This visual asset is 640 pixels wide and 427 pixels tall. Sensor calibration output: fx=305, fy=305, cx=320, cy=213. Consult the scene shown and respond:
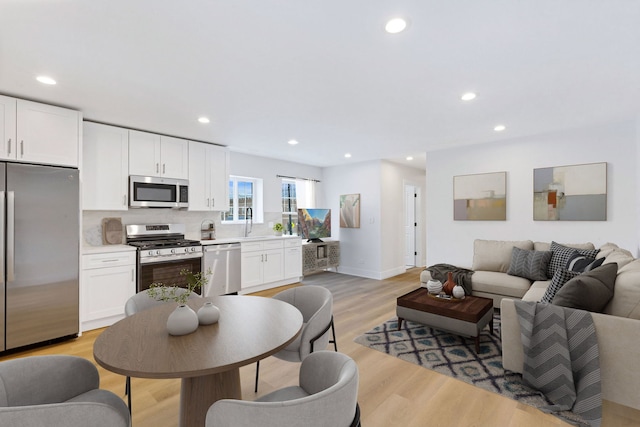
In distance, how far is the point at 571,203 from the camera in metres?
4.11

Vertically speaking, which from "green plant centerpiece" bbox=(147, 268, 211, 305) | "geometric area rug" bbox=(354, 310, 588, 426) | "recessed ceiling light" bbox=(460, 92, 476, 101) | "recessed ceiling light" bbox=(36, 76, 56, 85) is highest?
"recessed ceiling light" bbox=(36, 76, 56, 85)

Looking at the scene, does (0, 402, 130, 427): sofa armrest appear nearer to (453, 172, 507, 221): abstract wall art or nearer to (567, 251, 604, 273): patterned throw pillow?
(567, 251, 604, 273): patterned throw pillow

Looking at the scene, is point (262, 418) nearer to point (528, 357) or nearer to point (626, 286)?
point (528, 357)

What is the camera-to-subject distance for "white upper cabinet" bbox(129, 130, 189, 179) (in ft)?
13.2

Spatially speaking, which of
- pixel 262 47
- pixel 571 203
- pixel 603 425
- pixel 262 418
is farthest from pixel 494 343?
pixel 262 47

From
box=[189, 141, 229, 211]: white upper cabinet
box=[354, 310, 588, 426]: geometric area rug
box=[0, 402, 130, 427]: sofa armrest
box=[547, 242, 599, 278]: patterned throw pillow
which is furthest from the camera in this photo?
box=[189, 141, 229, 211]: white upper cabinet

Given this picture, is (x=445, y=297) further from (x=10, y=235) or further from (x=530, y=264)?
(x=10, y=235)

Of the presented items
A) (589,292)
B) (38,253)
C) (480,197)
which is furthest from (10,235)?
(480,197)

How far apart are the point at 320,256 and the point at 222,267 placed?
2382 mm

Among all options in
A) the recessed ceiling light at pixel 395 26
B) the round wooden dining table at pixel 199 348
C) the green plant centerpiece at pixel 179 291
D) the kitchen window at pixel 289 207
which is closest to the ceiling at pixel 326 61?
the recessed ceiling light at pixel 395 26

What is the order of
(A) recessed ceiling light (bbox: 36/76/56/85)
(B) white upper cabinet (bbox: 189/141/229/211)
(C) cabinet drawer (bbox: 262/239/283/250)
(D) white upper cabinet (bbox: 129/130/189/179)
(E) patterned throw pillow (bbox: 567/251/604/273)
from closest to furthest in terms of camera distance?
(A) recessed ceiling light (bbox: 36/76/56/85) → (E) patterned throw pillow (bbox: 567/251/604/273) → (D) white upper cabinet (bbox: 129/130/189/179) → (B) white upper cabinet (bbox: 189/141/229/211) → (C) cabinet drawer (bbox: 262/239/283/250)

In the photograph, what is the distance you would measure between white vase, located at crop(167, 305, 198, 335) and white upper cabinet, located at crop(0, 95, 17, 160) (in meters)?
2.79

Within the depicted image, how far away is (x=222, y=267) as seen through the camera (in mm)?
4539

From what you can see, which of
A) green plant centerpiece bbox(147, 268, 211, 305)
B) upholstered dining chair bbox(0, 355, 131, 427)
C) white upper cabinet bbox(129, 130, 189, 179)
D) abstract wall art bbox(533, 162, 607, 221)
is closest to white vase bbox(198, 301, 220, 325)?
green plant centerpiece bbox(147, 268, 211, 305)
